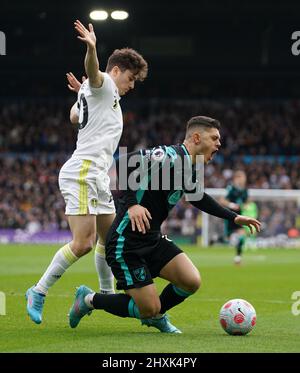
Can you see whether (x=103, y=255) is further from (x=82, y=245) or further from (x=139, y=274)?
(x=139, y=274)

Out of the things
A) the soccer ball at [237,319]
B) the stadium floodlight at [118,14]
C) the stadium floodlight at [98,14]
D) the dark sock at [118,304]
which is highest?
the stadium floodlight at [118,14]

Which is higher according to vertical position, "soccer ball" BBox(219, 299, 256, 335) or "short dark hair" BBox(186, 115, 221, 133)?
"short dark hair" BBox(186, 115, 221, 133)

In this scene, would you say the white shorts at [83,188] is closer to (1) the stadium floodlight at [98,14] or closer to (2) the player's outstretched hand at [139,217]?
(2) the player's outstretched hand at [139,217]

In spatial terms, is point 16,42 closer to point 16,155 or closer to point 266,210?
point 16,155

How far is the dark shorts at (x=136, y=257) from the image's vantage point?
6.95m

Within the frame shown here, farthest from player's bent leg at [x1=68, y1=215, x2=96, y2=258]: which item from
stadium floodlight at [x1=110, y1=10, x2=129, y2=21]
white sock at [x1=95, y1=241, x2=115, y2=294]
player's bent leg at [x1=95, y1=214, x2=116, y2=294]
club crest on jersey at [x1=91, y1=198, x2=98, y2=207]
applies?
stadium floodlight at [x1=110, y1=10, x2=129, y2=21]

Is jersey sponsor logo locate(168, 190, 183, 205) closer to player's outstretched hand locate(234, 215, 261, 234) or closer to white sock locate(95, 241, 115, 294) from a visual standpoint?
player's outstretched hand locate(234, 215, 261, 234)

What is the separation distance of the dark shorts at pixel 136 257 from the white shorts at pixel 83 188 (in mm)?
547

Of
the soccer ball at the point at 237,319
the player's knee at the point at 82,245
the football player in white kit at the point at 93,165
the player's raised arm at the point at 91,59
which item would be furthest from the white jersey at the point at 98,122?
the soccer ball at the point at 237,319

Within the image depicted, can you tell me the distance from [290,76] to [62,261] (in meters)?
30.0

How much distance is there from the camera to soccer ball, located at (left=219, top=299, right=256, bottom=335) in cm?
704

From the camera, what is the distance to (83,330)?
726cm

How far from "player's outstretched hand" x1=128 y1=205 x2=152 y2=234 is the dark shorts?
13.9 inches
